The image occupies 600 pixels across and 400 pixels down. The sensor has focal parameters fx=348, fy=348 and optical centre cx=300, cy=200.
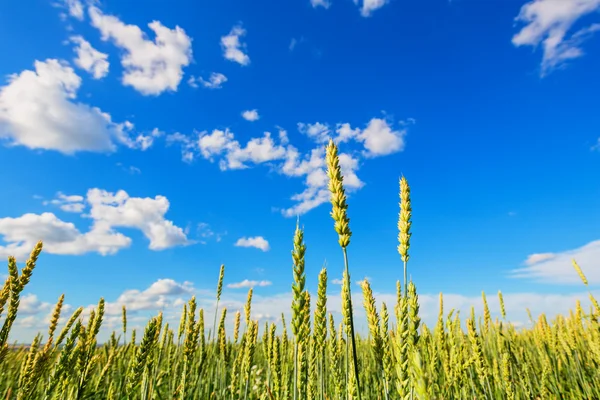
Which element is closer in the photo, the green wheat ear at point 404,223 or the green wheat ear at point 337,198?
the green wheat ear at point 337,198

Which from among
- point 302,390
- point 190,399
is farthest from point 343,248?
point 190,399

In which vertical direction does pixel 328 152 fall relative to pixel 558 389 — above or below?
above

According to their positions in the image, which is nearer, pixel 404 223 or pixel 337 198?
pixel 337 198

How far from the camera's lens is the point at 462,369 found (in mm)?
4242

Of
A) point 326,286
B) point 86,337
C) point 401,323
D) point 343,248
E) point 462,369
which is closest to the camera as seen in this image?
point 343,248

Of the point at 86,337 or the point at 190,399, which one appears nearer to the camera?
the point at 86,337

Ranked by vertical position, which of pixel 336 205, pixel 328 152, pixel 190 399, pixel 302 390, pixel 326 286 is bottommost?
pixel 190 399

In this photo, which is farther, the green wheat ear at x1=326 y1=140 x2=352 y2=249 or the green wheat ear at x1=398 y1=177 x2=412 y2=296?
the green wheat ear at x1=398 y1=177 x2=412 y2=296

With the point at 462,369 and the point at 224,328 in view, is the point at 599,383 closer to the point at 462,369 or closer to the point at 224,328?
the point at 462,369

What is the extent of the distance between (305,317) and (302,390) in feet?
3.22

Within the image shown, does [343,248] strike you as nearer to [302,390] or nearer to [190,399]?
[302,390]

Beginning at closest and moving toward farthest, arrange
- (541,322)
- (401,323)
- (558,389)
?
(401,323)
(558,389)
(541,322)

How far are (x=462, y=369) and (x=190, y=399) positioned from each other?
13.1 ft

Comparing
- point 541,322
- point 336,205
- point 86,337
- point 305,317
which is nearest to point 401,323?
point 305,317
